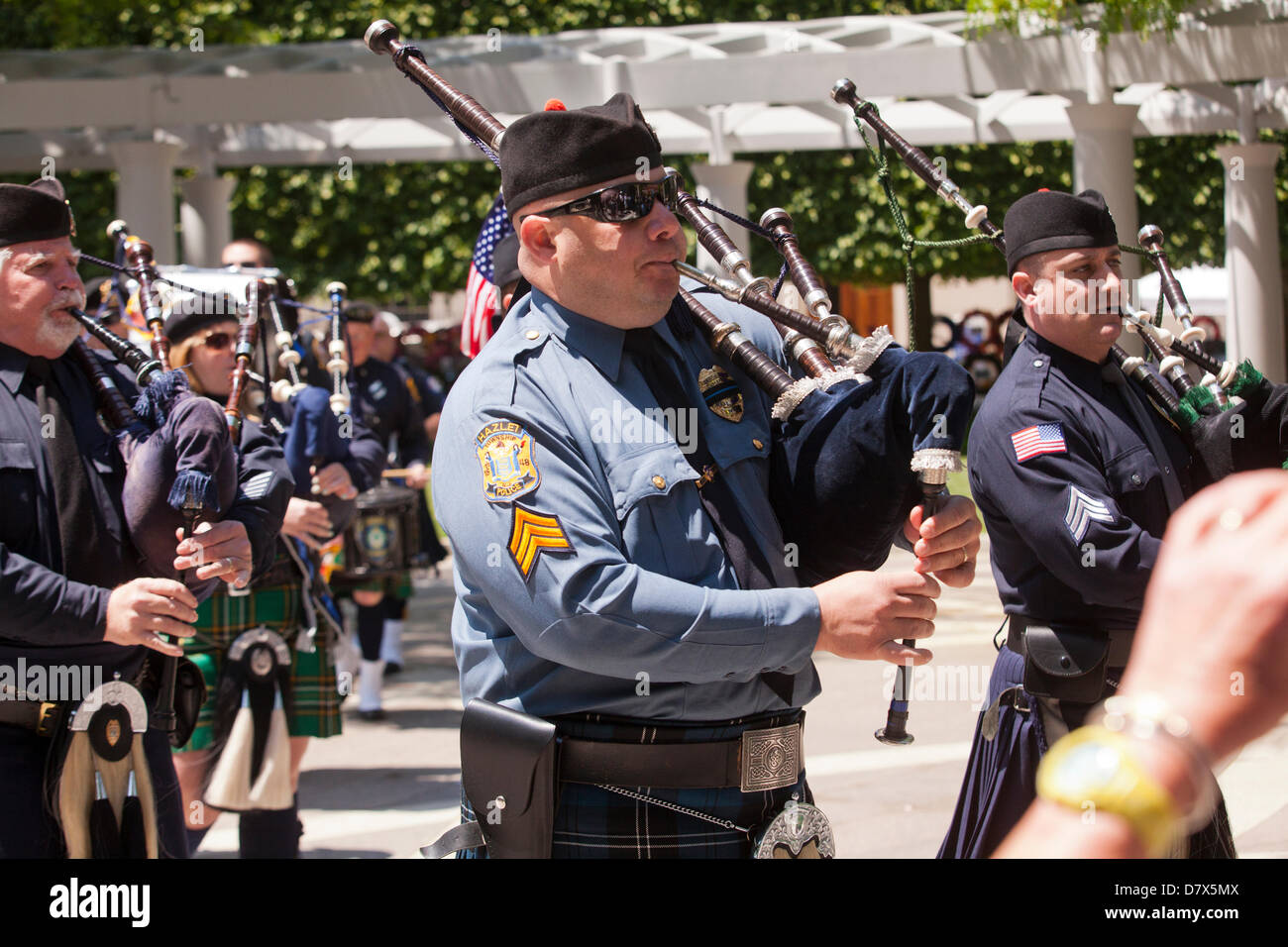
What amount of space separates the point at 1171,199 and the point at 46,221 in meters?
15.9

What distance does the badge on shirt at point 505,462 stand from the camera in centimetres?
218

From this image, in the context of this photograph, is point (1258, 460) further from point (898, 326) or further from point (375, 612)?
point (898, 326)

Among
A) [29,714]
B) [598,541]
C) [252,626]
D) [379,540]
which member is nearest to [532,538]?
[598,541]

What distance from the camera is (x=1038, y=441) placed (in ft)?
10.9

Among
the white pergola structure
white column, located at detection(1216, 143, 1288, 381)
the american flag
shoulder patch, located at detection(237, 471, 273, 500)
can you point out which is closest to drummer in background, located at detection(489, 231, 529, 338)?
the american flag

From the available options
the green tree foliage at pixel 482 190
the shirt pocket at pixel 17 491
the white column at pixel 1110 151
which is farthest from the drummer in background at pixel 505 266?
the green tree foliage at pixel 482 190

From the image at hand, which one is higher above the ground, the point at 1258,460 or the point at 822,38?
the point at 822,38

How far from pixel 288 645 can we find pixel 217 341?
1.11 metres

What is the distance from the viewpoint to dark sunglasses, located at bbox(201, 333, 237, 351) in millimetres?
4660

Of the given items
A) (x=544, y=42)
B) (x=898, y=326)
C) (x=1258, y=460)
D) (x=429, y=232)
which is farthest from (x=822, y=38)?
(x=898, y=326)

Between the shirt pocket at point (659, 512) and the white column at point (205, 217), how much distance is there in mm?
10162

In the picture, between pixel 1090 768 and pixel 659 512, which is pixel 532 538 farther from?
pixel 1090 768

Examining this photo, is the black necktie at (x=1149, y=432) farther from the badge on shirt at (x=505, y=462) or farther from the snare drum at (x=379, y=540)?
the snare drum at (x=379, y=540)
